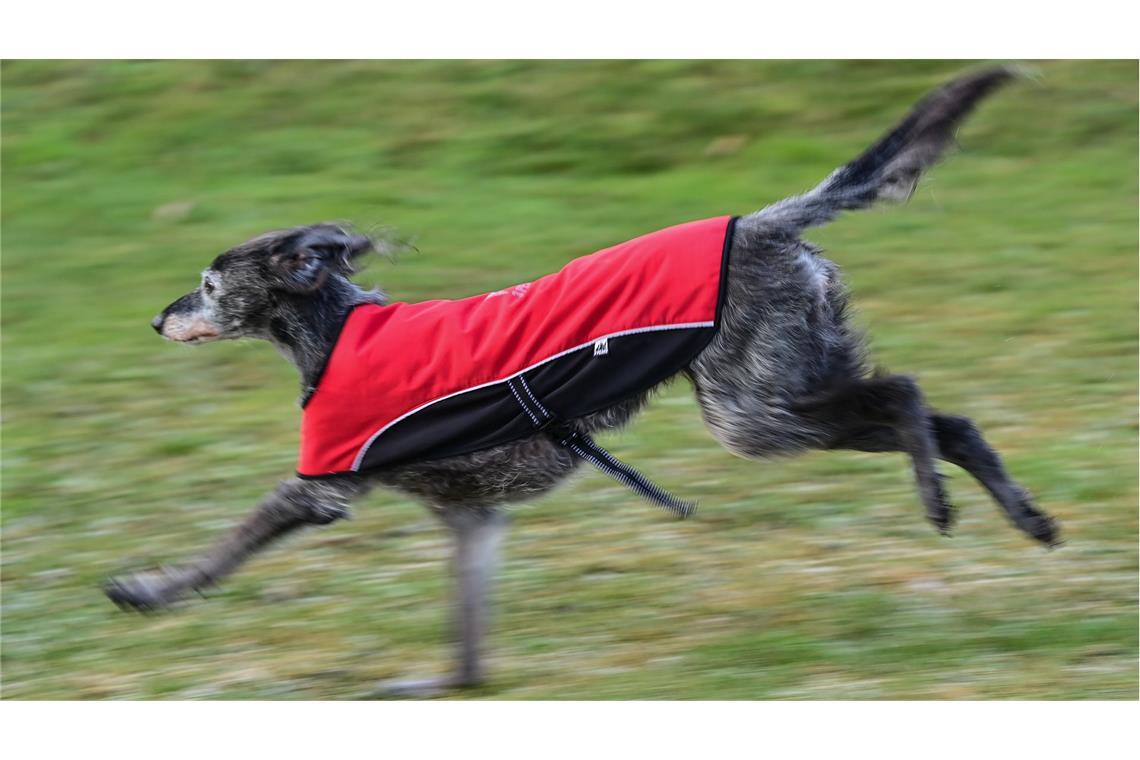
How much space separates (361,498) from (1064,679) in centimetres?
263

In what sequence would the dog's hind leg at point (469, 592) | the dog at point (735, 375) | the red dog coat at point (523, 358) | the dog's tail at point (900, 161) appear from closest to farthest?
the red dog coat at point (523, 358) → the dog at point (735, 375) → the dog's tail at point (900, 161) → the dog's hind leg at point (469, 592)

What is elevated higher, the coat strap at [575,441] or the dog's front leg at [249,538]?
the coat strap at [575,441]

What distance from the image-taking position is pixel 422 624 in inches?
239

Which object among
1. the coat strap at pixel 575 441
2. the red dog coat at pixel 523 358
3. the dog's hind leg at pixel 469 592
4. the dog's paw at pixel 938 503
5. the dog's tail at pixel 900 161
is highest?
the dog's tail at pixel 900 161

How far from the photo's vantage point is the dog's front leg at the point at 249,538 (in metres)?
5.27

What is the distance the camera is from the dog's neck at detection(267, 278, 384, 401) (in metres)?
5.43

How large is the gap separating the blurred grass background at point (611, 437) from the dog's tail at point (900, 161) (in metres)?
1.72

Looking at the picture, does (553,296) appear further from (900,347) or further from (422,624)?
(900,347)

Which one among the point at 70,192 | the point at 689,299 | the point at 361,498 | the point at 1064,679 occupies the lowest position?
the point at 1064,679

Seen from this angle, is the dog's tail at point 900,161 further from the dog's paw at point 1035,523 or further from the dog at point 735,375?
the dog's paw at point 1035,523

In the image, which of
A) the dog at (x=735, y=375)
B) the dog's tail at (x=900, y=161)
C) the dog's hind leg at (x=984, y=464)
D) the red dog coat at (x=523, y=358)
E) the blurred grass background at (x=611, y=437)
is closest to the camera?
the red dog coat at (x=523, y=358)

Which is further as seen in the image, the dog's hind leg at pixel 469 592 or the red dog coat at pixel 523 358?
the dog's hind leg at pixel 469 592

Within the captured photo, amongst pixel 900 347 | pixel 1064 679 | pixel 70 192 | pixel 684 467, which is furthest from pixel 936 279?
pixel 70 192

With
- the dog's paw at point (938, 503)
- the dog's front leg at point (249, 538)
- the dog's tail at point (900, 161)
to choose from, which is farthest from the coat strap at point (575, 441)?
the dog's tail at point (900, 161)
